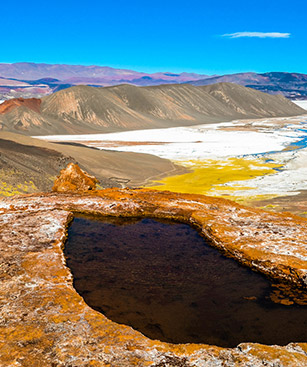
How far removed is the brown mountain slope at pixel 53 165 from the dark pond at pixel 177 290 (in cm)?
1682

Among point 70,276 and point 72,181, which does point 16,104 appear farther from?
point 70,276

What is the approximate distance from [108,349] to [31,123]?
129564 millimetres

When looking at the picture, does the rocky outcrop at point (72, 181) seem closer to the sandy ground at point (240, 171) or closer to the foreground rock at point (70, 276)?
the foreground rock at point (70, 276)

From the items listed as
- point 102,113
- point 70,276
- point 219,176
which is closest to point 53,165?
point 219,176

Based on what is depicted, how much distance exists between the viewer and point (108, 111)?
6083 inches

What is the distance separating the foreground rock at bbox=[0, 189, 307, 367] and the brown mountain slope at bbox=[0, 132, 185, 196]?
8713 mm

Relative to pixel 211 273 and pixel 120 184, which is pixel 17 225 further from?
pixel 120 184

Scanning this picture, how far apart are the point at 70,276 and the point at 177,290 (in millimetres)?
4726

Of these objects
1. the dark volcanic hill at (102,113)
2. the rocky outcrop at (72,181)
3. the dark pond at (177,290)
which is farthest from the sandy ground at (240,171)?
the dark volcanic hill at (102,113)

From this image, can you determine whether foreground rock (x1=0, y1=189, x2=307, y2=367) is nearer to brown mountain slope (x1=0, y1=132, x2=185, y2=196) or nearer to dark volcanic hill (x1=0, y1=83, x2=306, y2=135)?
brown mountain slope (x1=0, y1=132, x2=185, y2=196)

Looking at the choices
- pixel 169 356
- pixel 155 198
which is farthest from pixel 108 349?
pixel 155 198

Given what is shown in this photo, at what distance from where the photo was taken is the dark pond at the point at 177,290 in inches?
430

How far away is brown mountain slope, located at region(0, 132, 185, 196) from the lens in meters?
33.7

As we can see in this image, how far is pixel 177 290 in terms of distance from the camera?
13.3 m
